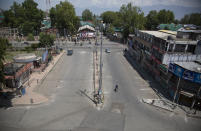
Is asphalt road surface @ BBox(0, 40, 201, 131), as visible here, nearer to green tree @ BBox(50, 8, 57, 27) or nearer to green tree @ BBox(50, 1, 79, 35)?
green tree @ BBox(50, 1, 79, 35)

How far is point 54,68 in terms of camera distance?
1563 inches

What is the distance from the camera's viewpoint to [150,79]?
112 feet

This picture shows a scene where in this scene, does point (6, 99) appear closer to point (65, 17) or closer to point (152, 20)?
point (65, 17)

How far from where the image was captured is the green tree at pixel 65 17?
83.3m

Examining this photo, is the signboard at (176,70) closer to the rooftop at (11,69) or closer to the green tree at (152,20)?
the rooftop at (11,69)

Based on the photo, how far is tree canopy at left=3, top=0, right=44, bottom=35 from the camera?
7788 centimetres

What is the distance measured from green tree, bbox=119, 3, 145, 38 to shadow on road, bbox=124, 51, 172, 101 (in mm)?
24720

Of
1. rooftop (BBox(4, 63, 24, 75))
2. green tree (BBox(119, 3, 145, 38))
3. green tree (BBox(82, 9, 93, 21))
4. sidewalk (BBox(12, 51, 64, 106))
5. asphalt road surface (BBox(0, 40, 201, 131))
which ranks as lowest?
asphalt road surface (BBox(0, 40, 201, 131))

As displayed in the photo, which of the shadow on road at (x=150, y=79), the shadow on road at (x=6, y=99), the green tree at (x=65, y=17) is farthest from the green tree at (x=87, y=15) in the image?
the shadow on road at (x=6, y=99)

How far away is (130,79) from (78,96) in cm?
1346

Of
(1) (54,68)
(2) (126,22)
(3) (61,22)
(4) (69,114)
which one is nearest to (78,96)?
(4) (69,114)

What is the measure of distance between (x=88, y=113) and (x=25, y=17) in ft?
251

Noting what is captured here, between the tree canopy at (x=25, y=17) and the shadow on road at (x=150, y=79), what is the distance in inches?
2285

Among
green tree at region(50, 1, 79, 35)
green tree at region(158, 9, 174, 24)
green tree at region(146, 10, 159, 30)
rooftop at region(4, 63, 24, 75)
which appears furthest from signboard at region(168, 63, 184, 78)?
green tree at region(158, 9, 174, 24)
